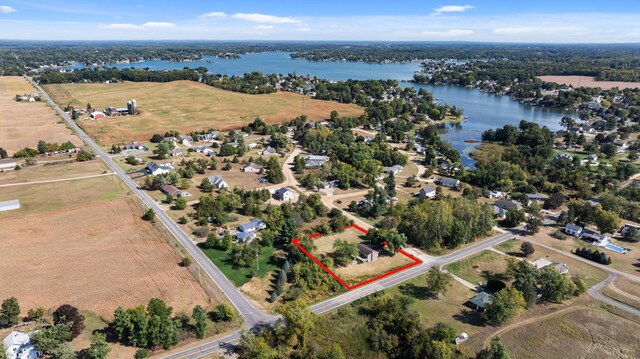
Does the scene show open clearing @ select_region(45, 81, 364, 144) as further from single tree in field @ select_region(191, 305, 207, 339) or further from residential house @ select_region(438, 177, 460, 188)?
single tree in field @ select_region(191, 305, 207, 339)

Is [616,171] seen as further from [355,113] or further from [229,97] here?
[229,97]

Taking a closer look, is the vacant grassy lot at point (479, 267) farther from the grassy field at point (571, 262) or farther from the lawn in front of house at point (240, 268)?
the lawn in front of house at point (240, 268)

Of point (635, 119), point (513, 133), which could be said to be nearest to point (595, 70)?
point (635, 119)

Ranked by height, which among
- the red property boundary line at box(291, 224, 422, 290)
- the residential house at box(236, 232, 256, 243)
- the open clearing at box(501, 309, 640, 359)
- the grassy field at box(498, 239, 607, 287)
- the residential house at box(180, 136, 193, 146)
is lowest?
the open clearing at box(501, 309, 640, 359)

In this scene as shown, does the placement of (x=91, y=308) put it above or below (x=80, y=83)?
below

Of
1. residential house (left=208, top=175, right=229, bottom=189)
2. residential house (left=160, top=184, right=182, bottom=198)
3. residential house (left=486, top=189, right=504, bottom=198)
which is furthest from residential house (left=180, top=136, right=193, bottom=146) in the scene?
residential house (left=486, top=189, right=504, bottom=198)

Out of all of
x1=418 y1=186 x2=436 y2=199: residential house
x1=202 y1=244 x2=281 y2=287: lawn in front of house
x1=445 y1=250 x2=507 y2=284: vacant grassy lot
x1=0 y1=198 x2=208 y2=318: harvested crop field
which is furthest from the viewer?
x1=418 y1=186 x2=436 y2=199: residential house
